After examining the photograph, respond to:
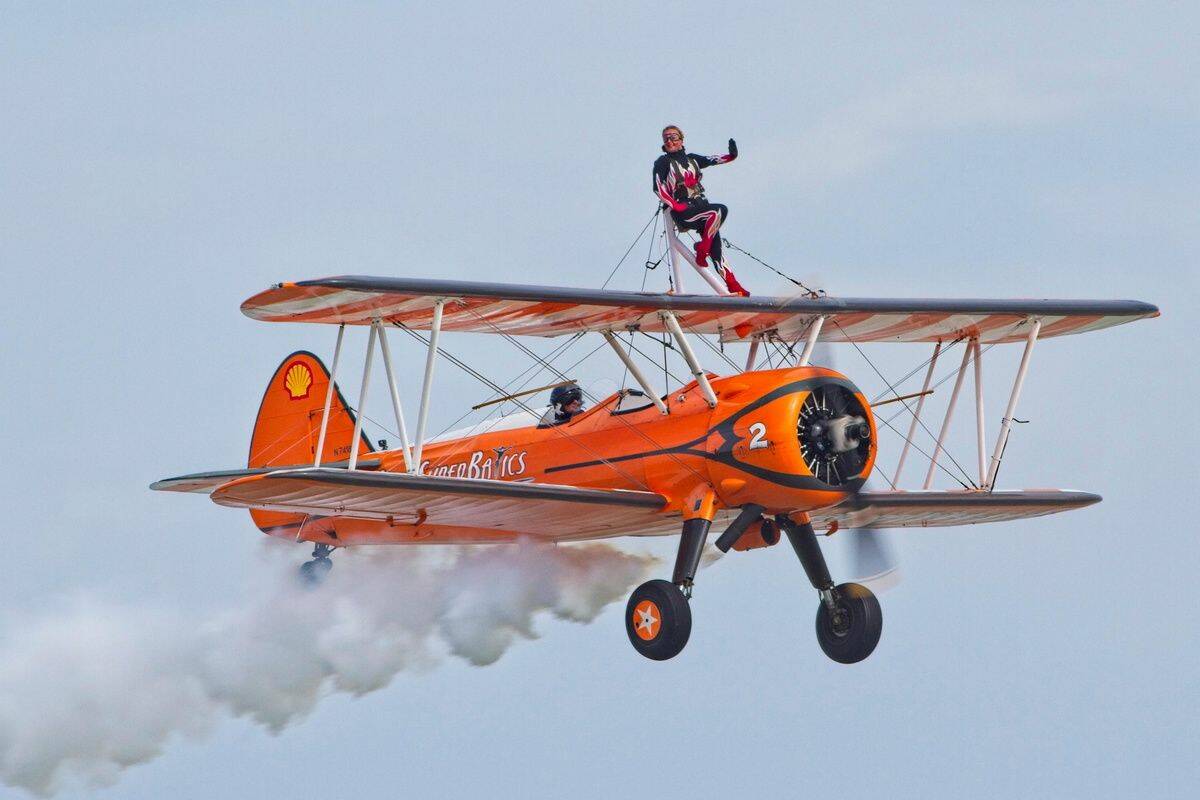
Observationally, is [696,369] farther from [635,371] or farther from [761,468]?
[761,468]

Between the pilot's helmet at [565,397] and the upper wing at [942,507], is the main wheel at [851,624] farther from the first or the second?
the pilot's helmet at [565,397]

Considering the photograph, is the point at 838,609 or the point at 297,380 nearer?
the point at 838,609

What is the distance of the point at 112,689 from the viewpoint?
23.9 m

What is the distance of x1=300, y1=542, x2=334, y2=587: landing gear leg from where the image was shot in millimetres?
24406

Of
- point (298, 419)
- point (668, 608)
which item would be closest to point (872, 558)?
point (668, 608)

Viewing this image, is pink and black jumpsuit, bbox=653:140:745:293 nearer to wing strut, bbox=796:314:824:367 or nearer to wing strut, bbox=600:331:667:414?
wing strut, bbox=796:314:824:367

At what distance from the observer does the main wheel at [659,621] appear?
19.9 m

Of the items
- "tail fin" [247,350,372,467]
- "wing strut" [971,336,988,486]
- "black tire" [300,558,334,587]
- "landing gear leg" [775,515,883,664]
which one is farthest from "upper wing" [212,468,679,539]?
"wing strut" [971,336,988,486]

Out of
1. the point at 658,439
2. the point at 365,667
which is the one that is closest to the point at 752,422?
the point at 658,439

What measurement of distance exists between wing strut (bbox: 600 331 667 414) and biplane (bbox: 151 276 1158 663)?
20mm

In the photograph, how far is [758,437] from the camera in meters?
20.2

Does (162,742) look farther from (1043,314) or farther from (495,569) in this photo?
(1043,314)

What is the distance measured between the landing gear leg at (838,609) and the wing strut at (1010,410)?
2542 millimetres

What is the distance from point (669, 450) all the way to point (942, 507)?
3.48 metres
